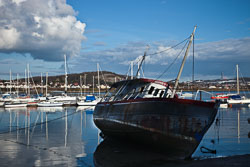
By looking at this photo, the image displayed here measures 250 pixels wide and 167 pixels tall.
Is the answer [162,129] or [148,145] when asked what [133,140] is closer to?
[148,145]

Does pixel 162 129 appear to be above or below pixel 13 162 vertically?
above

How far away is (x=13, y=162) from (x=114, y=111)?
6108mm

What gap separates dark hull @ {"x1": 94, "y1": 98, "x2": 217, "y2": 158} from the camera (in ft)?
45.5

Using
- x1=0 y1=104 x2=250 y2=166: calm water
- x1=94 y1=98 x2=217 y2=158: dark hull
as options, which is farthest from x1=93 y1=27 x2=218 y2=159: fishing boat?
x1=0 y1=104 x2=250 y2=166: calm water

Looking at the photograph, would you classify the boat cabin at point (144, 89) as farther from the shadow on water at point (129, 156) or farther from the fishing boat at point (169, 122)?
the shadow on water at point (129, 156)

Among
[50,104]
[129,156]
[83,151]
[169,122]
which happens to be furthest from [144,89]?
[50,104]

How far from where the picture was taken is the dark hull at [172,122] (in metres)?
13.9

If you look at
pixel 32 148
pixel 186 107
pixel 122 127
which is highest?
pixel 186 107

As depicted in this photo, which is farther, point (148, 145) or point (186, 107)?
point (148, 145)

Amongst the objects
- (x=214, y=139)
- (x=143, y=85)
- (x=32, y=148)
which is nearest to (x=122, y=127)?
(x=143, y=85)

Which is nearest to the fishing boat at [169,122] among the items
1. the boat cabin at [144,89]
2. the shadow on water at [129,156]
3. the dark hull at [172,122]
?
the dark hull at [172,122]

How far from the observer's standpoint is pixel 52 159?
13.7 m

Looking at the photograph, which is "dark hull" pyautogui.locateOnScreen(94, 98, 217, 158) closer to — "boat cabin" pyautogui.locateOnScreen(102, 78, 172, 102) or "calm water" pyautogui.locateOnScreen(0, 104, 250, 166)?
"calm water" pyautogui.locateOnScreen(0, 104, 250, 166)

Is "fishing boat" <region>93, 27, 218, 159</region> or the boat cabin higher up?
the boat cabin
